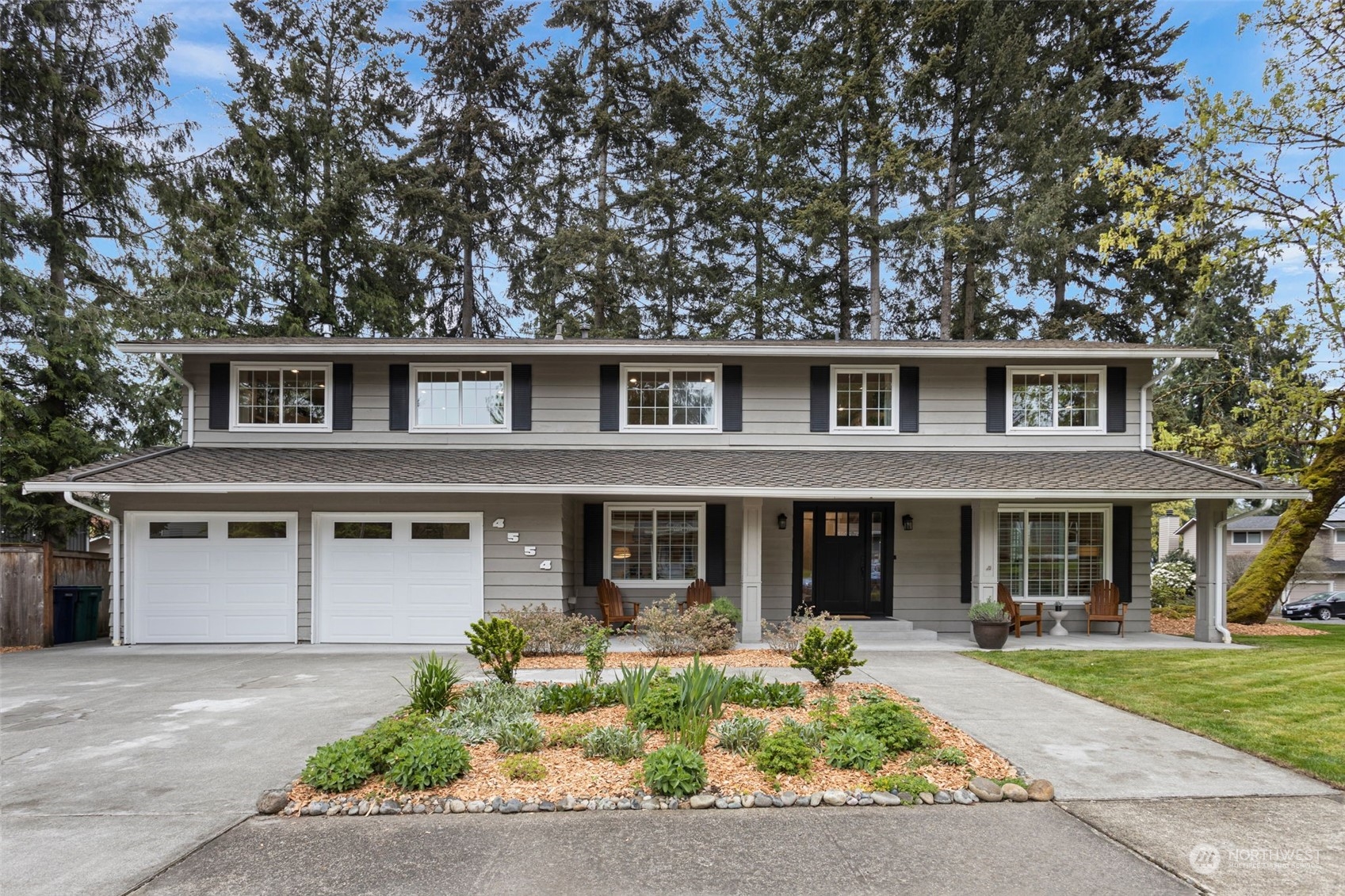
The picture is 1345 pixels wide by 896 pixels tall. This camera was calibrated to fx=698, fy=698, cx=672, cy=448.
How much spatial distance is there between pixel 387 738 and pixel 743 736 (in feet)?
8.01

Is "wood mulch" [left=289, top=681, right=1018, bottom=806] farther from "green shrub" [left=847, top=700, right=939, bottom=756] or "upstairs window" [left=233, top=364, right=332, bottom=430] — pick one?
"upstairs window" [left=233, top=364, right=332, bottom=430]

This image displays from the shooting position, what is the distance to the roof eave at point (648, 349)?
11.1 m

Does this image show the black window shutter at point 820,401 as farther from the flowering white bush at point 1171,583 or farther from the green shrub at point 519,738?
the flowering white bush at point 1171,583

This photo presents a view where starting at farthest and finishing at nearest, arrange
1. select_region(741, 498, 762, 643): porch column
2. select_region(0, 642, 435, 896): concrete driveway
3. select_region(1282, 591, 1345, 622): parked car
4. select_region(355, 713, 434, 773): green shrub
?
select_region(1282, 591, 1345, 622): parked car → select_region(741, 498, 762, 643): porch column → select_region(355, 713, 434, 773): green shrub → select_region(0, 642, 435, 896): concrete driveway

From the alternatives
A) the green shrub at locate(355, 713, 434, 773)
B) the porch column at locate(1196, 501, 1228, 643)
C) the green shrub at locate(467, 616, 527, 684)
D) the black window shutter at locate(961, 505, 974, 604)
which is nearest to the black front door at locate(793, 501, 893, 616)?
the black window shutter at locate(961, 505, 974, 604)

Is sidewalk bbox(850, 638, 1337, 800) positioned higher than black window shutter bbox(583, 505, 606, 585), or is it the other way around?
black window shutter bbox(583, 505, 606, 585)

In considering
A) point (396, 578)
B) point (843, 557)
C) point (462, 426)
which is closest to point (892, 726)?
point (843, 557)

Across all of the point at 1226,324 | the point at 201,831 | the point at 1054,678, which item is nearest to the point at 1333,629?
the point at 1054,678

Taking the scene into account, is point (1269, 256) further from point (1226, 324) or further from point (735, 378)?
point (1226, 324)

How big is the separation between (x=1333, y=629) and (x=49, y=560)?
2204cm

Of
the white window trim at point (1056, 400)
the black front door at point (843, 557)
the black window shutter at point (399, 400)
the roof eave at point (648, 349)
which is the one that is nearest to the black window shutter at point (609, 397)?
the roof eave at point (648, 349)

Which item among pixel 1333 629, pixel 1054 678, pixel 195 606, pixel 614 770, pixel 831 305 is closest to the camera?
pixel 614 770

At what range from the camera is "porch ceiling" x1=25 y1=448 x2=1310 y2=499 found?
31.5 feet

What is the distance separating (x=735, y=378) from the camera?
1153cm
